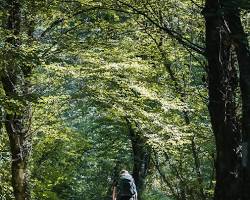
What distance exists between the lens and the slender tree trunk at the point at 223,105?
4.98 m

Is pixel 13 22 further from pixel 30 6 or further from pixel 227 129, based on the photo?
pixel 227 129

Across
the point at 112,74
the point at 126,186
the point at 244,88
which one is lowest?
the point at 126,186

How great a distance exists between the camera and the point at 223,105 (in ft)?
16.9

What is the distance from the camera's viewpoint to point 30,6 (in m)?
8.77

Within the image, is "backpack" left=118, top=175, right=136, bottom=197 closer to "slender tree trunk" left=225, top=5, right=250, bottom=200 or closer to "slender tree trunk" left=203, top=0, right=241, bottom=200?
"slender tree trunk" left=203, top=0, right=241, bottom=200

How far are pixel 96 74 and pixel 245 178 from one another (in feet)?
17.5

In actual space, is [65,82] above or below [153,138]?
above

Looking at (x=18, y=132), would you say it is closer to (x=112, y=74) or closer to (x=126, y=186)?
(x=112, y=74)

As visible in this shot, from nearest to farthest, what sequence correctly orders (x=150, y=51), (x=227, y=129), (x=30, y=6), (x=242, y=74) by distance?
(x=242, y=74), (x=227, y=129), (x=30, y=6), (x=150, y=51)

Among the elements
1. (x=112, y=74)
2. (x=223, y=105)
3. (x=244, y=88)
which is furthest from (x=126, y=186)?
(x=244, y=88)

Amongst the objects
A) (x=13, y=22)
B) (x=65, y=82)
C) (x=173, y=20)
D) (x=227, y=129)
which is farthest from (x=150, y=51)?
(x=227, y=129)

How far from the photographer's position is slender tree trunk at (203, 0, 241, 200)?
4980mm

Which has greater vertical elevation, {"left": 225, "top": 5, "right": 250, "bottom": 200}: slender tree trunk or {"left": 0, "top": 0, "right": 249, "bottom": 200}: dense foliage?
{"left": 0, "top": 0, "right": 249, "bottom": 200}: dense foliage

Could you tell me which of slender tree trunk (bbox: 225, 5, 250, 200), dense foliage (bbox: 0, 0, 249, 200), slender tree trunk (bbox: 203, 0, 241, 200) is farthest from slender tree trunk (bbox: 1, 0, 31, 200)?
slender tree trunk (bbox: 225, 5, 250, 200)
